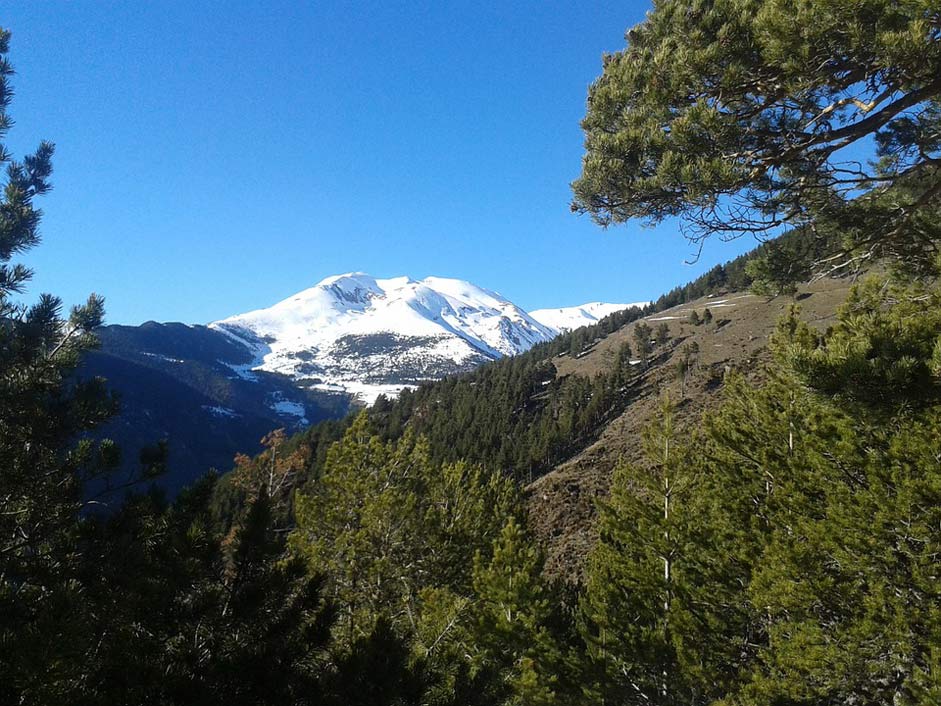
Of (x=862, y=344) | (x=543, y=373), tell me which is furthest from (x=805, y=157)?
(x=543, y=373)

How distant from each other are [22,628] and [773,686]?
10.4m

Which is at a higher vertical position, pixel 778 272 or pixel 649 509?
pixel 778 272

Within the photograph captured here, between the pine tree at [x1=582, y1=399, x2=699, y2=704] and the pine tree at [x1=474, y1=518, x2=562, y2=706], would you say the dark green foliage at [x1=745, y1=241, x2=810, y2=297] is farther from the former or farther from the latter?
the pine tree at [x1=474, y1=518, x2=562, y2=706]

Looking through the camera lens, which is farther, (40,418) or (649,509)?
(649,509)

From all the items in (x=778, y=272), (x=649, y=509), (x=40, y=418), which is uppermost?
(x=778, y=272)

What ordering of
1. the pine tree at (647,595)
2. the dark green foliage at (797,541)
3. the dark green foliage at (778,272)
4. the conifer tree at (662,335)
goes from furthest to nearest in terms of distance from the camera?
the conifer tree at (662,335), the pine tree at (647,595), the dark green foliage at (778,272), the dark green foliage at (797,541)

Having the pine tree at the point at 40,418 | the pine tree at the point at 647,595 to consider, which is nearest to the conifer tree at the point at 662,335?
the pine tree at the point at 647,595

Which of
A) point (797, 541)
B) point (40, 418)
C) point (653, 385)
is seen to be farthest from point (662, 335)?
point (40, 418)

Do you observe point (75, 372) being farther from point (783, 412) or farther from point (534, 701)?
point (783, 412)

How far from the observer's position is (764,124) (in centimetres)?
637

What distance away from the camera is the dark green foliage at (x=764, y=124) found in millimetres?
5273

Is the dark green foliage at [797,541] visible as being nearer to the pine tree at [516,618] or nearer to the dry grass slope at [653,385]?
the pine tree at [516,618]

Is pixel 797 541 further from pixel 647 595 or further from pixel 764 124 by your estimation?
pixel 764 124

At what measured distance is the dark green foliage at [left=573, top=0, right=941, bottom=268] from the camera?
5.27 metres
